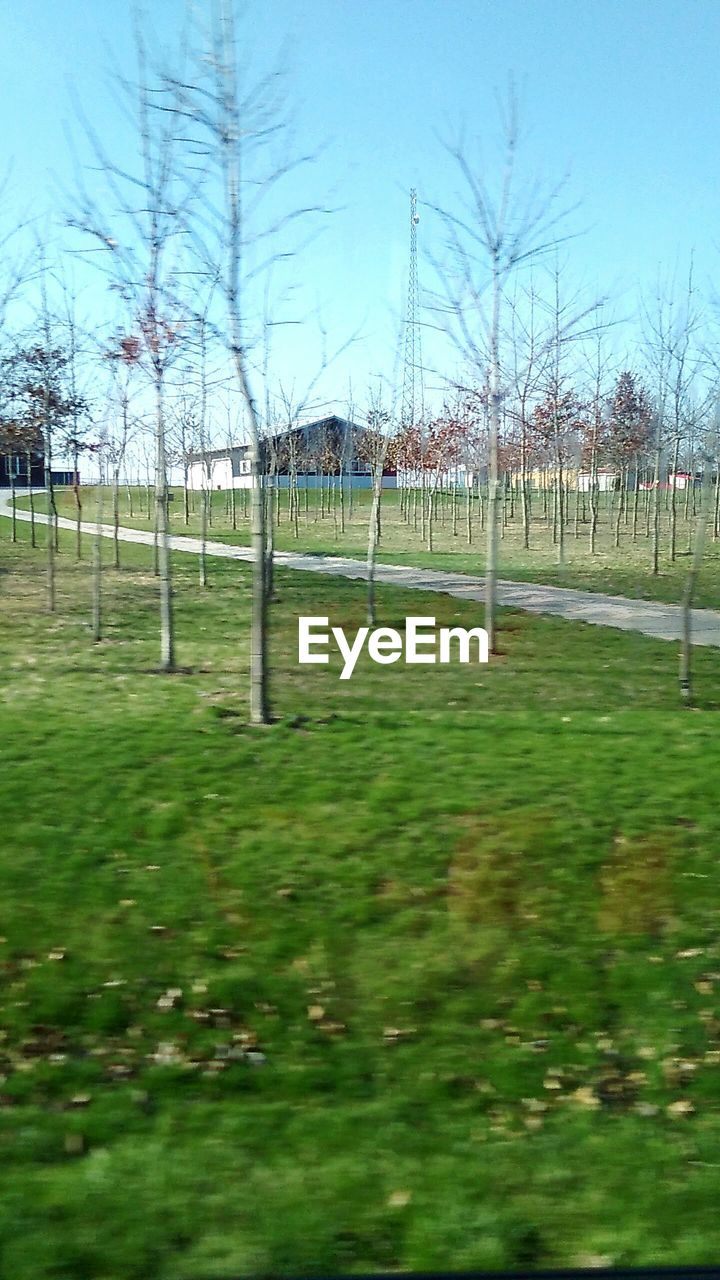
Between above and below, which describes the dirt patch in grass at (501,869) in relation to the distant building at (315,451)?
below

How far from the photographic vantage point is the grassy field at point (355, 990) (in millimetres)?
3490

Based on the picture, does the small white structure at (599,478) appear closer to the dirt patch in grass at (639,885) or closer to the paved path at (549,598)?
the paved path at (549,598)

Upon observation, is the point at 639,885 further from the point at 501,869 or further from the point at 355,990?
the point at 355,990

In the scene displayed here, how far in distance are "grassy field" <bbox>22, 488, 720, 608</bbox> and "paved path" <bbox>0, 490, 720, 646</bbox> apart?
0.77 metres

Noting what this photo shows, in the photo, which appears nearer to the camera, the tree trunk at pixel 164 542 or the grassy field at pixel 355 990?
the grassy field at pixel 355 990

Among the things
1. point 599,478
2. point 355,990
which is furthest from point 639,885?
point 599,478

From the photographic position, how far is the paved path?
1448 centimetres

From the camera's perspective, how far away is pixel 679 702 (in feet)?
32.3

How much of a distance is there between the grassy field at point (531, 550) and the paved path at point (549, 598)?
77cm

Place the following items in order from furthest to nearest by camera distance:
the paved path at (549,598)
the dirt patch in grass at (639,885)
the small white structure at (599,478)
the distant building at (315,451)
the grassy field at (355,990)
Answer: the distant building at (315,451), the small white structure at (599,478), the paved path at (549,598), the dirt patch in grass at (639,885), the grassy field at (355,990)

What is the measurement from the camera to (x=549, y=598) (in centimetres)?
1755

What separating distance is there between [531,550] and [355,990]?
23.2 m

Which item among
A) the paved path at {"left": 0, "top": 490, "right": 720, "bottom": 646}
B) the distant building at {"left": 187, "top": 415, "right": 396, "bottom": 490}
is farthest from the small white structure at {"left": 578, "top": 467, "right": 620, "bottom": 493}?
the paved path at {"left": 0, "top": 490, "right": 720, "bottom": 646}

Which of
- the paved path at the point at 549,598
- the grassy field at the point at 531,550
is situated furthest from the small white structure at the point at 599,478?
the paved path at the point at 549,598
